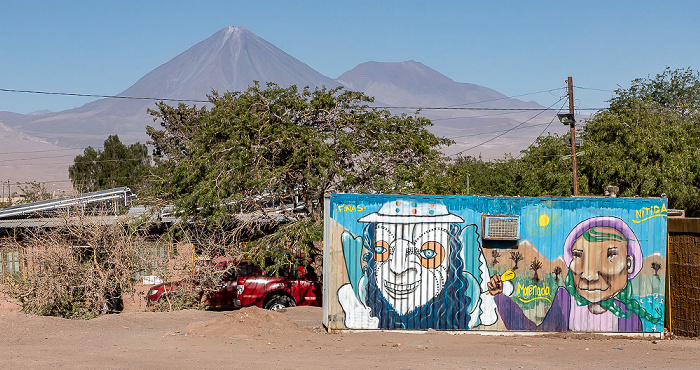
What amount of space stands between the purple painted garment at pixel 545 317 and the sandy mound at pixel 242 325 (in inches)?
151

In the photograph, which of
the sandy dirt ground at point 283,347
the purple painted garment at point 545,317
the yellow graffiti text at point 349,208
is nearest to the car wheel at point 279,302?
the sandy dirt ground at point 283,347

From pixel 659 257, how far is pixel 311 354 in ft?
21.6

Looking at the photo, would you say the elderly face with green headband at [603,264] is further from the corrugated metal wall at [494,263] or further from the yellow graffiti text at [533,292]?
the yellow graffiti text at [533,292]

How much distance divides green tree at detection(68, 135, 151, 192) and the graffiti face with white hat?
50.1 m

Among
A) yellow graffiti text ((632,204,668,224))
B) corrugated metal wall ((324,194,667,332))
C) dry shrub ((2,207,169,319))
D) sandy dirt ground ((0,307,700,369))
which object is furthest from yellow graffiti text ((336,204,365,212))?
dry shrub ((2,207,169,319))

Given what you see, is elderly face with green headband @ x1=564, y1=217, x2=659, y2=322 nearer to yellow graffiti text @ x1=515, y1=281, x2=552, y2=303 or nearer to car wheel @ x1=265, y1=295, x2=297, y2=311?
yellow graffiti text @ x1=515, y1=281, x2=552, y2=303

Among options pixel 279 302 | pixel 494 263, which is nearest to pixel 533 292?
pixel 494 263

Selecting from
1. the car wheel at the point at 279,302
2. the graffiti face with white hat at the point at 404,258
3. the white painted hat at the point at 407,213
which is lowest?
the car wheel at the point at 279,302

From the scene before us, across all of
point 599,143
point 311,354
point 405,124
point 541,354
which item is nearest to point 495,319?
point 541,354

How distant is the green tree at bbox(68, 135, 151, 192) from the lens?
60875 millimetres

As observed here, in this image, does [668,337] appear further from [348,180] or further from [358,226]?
[348,180]

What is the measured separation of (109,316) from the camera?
14.5 m

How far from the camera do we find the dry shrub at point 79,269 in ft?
48.4

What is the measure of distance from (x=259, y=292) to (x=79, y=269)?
165 inches
